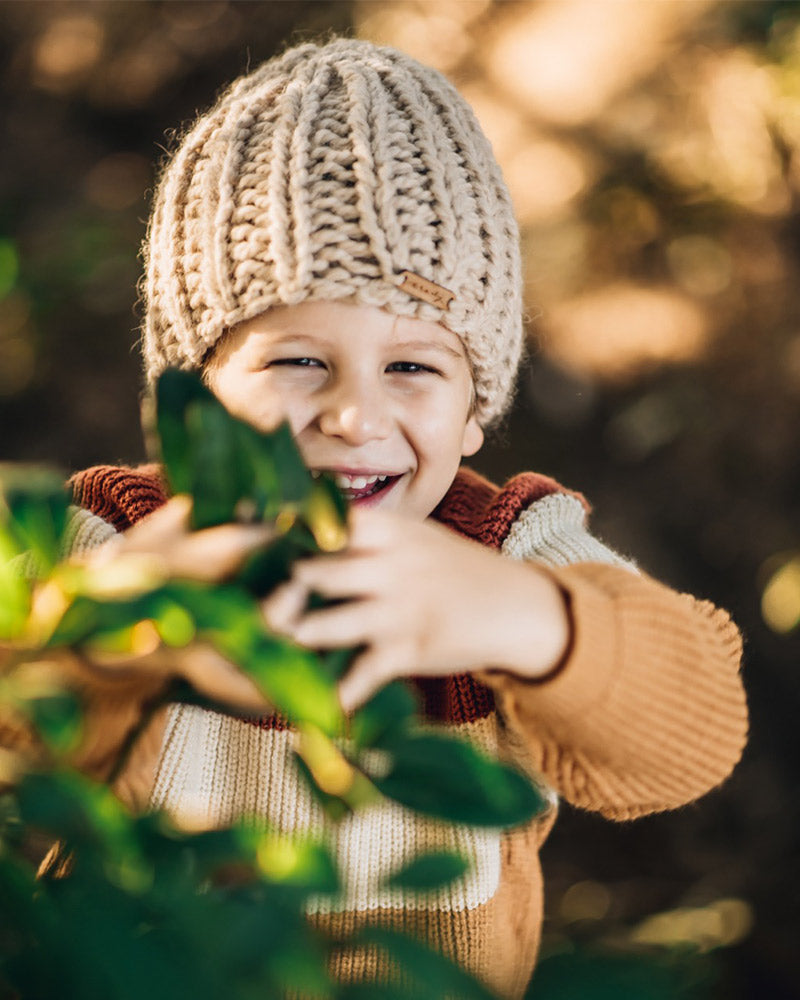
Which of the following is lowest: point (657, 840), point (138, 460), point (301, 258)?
point (657, 840)

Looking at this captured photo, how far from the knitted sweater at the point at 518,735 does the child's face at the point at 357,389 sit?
0.32 feet

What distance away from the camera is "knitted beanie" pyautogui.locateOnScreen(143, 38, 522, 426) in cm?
69

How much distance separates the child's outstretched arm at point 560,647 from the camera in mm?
383

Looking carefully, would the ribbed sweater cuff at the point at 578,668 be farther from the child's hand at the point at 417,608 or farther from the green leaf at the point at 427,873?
the green leaf at the point at 427,873

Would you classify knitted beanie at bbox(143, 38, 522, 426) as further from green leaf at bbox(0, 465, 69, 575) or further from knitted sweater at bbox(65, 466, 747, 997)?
green leaf at bbox(0, 465, 69, 575)

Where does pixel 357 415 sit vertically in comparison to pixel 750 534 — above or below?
below

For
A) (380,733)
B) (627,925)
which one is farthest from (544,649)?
(627,925)

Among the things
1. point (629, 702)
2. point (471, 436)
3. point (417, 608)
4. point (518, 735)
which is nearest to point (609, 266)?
point (471, 436)

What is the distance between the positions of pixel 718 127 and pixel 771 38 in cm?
15

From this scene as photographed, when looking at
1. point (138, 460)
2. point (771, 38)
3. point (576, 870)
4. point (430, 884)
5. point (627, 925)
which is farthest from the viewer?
point (138, 460)

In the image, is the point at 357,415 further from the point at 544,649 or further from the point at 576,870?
the point at 576,870

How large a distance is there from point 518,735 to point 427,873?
446mm

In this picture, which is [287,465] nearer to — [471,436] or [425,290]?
[425,290]

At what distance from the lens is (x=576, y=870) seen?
1470 millimetres
